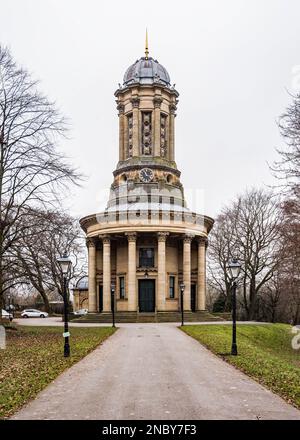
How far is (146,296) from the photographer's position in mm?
48594

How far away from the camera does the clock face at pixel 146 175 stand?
52.4 meters

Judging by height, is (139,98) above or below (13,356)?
above

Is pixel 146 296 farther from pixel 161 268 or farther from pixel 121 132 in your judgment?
pixel 121 132

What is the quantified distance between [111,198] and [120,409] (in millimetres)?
44602

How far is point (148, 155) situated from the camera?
54188mm

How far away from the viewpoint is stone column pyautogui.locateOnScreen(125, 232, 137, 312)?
46.6 metres

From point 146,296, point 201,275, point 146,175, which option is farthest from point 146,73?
point 146,296

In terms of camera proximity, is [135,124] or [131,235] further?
[135,124]

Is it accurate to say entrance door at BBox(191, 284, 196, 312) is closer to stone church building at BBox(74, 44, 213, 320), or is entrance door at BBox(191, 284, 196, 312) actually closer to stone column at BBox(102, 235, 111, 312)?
stone church building at BBox(74, 44, 213, 320)

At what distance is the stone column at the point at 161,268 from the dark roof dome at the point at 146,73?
60.4 feet

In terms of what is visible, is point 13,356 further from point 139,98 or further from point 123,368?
point 139,98

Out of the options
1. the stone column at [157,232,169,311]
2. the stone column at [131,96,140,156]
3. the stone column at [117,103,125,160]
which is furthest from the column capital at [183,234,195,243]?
the stone column at [117,103,125,160]

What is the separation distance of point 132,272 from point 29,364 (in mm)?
30643
